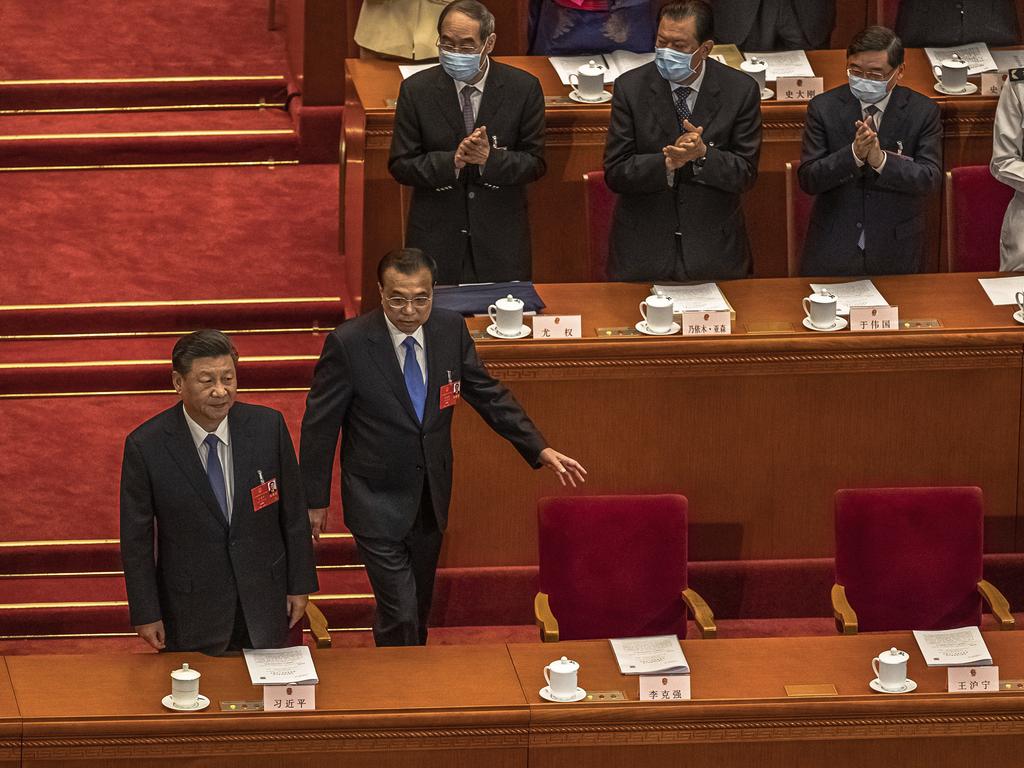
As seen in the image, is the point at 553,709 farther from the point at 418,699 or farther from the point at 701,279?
the point at 701,279

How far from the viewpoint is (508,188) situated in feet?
18.8

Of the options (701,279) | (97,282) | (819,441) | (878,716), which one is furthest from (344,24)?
(878,716)

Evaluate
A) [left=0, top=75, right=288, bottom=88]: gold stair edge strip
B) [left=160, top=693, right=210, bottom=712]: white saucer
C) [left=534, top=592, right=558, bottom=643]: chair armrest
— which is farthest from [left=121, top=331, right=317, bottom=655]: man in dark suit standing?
[left=0, top=75, right=288, bottom=88]: gold stair edge strip

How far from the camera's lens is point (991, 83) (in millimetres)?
6285

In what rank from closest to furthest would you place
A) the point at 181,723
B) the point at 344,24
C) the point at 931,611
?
the point at 181,723 → the point at 931,611 → the point at 344,24

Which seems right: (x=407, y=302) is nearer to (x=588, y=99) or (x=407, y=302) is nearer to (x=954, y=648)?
(x=954, y=648)

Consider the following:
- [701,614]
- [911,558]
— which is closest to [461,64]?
[701,614]

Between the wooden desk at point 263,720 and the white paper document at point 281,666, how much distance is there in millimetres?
29

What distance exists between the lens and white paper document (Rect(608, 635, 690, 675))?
441cm

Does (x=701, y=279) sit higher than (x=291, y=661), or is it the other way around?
(x=701, y=279)

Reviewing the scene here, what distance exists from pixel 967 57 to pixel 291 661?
314 centimetres

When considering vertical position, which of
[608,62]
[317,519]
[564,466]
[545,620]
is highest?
[608,62]

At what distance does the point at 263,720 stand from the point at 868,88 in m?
2.41

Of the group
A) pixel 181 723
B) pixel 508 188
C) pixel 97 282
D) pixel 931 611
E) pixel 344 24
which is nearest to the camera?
pixel 181 723
